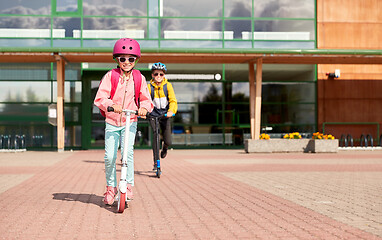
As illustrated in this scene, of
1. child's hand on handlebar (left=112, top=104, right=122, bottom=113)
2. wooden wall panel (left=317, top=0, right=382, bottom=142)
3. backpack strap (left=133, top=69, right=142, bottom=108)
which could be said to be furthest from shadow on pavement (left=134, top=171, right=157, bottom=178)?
wooden wall panel (left=317, top=0, right=382, bottom=142)

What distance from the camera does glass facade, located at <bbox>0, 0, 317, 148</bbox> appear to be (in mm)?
24219

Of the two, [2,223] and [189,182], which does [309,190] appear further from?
[2,223]

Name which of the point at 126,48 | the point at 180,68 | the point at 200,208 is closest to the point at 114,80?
the point at 126,48

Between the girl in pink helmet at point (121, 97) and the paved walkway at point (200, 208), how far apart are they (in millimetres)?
545

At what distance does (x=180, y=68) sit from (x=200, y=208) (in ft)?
61.8

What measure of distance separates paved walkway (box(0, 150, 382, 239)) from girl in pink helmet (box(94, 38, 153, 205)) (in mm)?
545

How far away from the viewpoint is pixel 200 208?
6555 millimetres

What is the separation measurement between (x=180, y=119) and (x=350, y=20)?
9207mm

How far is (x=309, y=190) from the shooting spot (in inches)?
335

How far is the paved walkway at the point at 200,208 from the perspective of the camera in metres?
5.06

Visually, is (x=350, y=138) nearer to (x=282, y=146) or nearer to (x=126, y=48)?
(x=282, y=146)

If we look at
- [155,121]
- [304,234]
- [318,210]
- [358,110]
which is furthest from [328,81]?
[304,234]

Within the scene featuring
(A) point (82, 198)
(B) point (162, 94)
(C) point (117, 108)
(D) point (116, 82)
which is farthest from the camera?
(B) point (162, 94)

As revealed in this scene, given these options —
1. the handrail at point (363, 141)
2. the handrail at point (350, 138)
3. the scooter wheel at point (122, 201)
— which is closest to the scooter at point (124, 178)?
the scooter wheel at point (122, 201)
